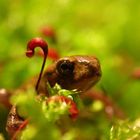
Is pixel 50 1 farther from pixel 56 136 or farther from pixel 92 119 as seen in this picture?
pixel 56 136

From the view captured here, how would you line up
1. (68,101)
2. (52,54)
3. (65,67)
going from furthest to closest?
1. (52,54)
2. (65,67)
3. (68,101)

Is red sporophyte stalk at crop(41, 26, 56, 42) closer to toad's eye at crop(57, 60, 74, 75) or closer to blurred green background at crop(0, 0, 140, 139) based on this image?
blurred green background at crop(0, 0, 140, 139)

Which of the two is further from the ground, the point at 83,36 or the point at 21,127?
the point at 21,127

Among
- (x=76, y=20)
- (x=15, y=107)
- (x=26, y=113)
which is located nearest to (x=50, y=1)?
(x=76, y=20)

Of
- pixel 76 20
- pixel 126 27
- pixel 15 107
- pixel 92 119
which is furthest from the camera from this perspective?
pixel 76 20

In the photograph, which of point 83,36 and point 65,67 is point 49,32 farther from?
point 65,67

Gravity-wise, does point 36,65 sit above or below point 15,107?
below

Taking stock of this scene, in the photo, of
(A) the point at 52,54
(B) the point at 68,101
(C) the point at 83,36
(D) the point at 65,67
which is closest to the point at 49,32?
(C) the point at 83,36
